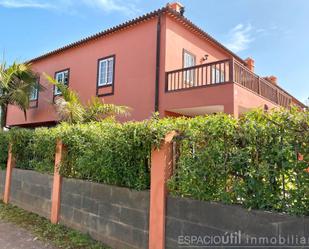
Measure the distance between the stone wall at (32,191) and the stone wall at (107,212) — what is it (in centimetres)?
77

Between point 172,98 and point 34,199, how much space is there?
234 inches

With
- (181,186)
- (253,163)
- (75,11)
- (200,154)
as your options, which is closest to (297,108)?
(253,163)

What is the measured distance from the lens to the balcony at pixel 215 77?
9859 millimetres

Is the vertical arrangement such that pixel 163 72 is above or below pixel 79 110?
above

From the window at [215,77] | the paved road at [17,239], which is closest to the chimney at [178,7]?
the window at [215,77]

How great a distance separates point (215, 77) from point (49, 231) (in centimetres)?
725

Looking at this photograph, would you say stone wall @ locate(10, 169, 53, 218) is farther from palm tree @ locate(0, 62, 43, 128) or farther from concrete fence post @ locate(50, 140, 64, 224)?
palm tree @ locate(0, 62, 43, 128)

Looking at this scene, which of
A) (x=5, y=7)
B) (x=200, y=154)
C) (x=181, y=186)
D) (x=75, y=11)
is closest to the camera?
(x=200, y=154)

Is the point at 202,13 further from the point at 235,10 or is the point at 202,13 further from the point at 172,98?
the point at 172,98

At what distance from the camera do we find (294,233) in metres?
3.03

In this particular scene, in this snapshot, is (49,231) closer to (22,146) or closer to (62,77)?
(22,146)

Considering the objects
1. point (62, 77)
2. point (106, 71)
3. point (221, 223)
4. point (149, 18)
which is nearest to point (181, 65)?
point (149, 18)

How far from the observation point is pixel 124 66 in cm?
1277

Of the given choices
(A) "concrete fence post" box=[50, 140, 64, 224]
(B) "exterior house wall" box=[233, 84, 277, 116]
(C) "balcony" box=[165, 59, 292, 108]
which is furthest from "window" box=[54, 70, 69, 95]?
(A) "concrete fence post" box=[50, 140, 64, 224]
